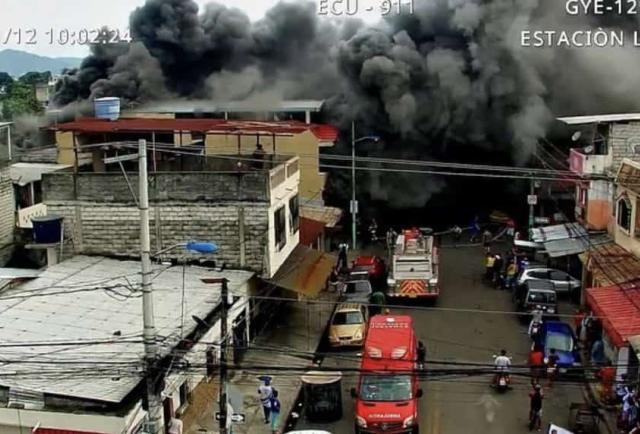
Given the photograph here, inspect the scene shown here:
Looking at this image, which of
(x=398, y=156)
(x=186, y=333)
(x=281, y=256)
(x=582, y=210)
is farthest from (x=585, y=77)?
(x=186, y=333)

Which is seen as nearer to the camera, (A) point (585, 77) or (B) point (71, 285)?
(B) point (71, 285)

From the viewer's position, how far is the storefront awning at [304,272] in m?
21.5

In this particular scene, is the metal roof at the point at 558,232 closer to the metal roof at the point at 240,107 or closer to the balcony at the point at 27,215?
the metal roof at the point at 240,107

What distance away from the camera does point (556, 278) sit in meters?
26.9

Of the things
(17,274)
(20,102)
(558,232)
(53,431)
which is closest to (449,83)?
(558,232)

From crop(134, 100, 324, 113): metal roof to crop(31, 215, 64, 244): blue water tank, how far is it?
20081 millimetres

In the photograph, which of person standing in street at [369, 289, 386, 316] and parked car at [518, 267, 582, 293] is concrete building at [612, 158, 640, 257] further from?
person standing in street at [369, 289, 386, 316]

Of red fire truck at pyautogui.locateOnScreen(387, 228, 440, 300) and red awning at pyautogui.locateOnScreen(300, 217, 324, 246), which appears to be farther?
red awning at pyautogui.locateOnScreen(300, 217, 324, 246)

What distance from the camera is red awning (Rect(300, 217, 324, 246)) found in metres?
26.7

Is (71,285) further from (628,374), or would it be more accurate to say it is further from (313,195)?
(313,195)

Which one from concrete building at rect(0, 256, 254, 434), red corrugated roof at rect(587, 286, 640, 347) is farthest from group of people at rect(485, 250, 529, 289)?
concrete building at rect(0, 256, 254, 434)

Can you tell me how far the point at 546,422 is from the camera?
56.9 ft

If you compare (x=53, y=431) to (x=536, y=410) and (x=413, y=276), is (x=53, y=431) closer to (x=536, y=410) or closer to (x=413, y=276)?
(x=536, y=410)

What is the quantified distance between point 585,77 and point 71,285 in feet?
99.0
